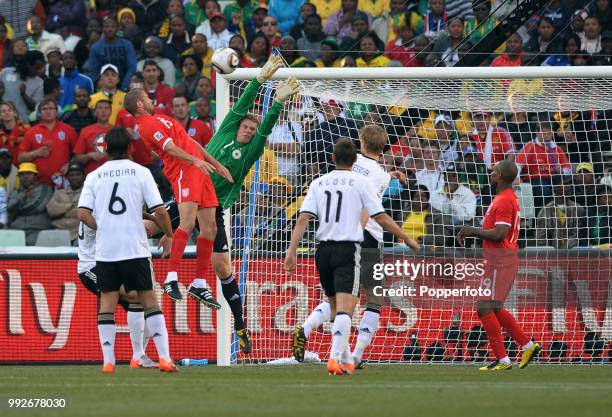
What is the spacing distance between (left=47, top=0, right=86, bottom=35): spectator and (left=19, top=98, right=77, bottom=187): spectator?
139 inches

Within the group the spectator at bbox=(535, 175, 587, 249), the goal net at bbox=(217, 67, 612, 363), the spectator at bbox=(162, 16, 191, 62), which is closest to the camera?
the goal net at bbox=(217, 67, 612, 363)

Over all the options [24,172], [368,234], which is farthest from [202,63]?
[368,234]

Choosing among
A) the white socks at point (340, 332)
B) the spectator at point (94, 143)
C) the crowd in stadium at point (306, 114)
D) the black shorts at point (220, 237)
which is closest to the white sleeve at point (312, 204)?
the white socks at point (340, 332)

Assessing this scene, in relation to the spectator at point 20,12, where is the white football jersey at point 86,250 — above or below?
below

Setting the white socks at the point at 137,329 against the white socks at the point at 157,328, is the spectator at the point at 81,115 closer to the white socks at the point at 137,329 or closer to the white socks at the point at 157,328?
the white socks at the point at 137,329

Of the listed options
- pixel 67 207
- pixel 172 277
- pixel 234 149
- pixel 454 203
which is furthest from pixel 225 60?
pixel 67 207

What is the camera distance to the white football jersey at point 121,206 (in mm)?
11094

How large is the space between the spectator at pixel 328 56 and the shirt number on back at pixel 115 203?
29.5ft

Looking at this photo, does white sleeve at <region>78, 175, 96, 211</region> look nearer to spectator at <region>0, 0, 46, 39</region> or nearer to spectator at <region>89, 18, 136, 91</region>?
spectator at <region>89, 18, 136, 91</region>

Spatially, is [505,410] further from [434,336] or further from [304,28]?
[304,28]

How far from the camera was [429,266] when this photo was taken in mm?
14297

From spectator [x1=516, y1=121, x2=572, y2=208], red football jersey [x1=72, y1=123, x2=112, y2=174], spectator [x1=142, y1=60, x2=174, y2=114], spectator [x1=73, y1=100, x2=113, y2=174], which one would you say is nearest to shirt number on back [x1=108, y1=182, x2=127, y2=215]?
spectator [x1=516, y1=121, x2=572, y2=208]

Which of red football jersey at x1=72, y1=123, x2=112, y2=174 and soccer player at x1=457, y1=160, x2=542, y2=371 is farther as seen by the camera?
red football jersey at x1=72, y1=123, x2=112, y2=174

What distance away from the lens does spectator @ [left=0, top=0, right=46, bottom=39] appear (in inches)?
910
